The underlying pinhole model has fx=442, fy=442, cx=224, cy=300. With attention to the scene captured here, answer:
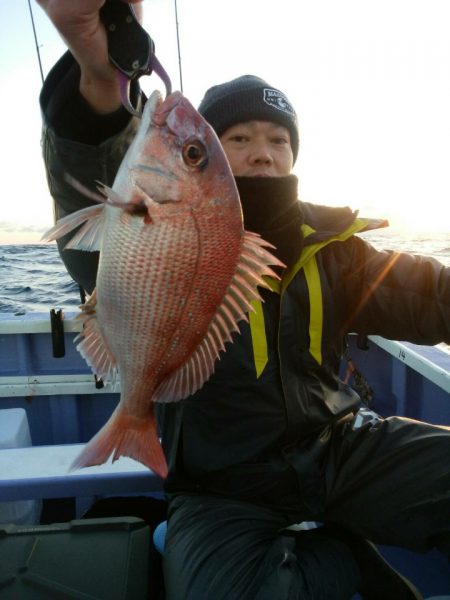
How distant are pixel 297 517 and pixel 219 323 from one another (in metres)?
1.05

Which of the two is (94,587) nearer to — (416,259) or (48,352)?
(416,259)

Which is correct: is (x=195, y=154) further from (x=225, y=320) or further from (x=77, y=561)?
(x=77, y=561)

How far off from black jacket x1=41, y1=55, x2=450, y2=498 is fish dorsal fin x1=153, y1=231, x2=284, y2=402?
0.46 metres

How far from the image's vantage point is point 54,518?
2.89m

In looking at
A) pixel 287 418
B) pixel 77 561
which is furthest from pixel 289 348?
pixel 77 561

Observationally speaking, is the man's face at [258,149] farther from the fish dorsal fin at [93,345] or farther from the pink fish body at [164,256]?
the fish dorsal fin at [93,345]

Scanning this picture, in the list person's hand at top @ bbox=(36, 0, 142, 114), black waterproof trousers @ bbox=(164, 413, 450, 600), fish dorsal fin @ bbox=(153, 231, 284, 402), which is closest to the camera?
person's hand at top @ bbox=(36, 0, 142, 114)

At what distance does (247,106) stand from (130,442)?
168 cm

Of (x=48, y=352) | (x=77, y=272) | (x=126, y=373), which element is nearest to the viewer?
(x=126, y=373)

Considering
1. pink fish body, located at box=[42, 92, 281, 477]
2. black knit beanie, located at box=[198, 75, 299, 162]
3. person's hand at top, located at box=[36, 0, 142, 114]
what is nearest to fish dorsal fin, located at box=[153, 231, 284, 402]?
pink fish body, located at box=[42, 92, 281, 477]

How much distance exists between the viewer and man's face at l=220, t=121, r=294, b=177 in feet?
6.81

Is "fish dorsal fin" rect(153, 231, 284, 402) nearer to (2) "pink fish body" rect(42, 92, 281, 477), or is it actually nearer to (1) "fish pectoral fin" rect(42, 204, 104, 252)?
(2) "pink fish body" rect(42, 92, 281, 477)

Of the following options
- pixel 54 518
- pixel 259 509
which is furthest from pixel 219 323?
pixel 54 518

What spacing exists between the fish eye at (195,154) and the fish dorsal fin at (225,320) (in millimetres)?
253
